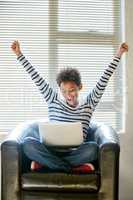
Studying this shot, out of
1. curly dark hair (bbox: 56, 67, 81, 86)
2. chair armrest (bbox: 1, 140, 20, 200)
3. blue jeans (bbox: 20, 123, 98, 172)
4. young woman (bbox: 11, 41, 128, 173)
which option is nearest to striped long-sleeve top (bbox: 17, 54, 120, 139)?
young woman (bbox: 11, 41, 128, 173)

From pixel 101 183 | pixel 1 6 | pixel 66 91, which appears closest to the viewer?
pixel 101 183

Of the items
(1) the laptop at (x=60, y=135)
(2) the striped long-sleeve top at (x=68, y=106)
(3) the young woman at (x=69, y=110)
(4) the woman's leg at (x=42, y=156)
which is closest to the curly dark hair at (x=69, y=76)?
(3) the young woman at (x=69, y=110)

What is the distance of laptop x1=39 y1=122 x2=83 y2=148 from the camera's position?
250 cm

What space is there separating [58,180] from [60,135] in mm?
356

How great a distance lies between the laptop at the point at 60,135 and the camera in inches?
98.4

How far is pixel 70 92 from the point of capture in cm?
274

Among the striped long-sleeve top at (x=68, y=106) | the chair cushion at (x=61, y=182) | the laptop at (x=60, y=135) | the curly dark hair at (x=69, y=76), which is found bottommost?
the chair cushion at (x=61, y=182)

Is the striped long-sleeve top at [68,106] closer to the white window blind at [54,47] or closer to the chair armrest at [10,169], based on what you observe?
the white window blind at [54,47]

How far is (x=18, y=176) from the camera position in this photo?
7.48 feet

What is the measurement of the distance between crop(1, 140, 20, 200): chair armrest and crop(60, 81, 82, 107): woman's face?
0.67 meters

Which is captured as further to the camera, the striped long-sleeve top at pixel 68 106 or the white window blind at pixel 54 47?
the white window blind at pixel 54 47

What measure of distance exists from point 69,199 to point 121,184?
41.3 inches

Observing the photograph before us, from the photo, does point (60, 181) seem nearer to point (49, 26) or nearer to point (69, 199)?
point (69, 199)

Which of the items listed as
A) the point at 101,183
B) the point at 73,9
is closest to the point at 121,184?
the point at 101,183
